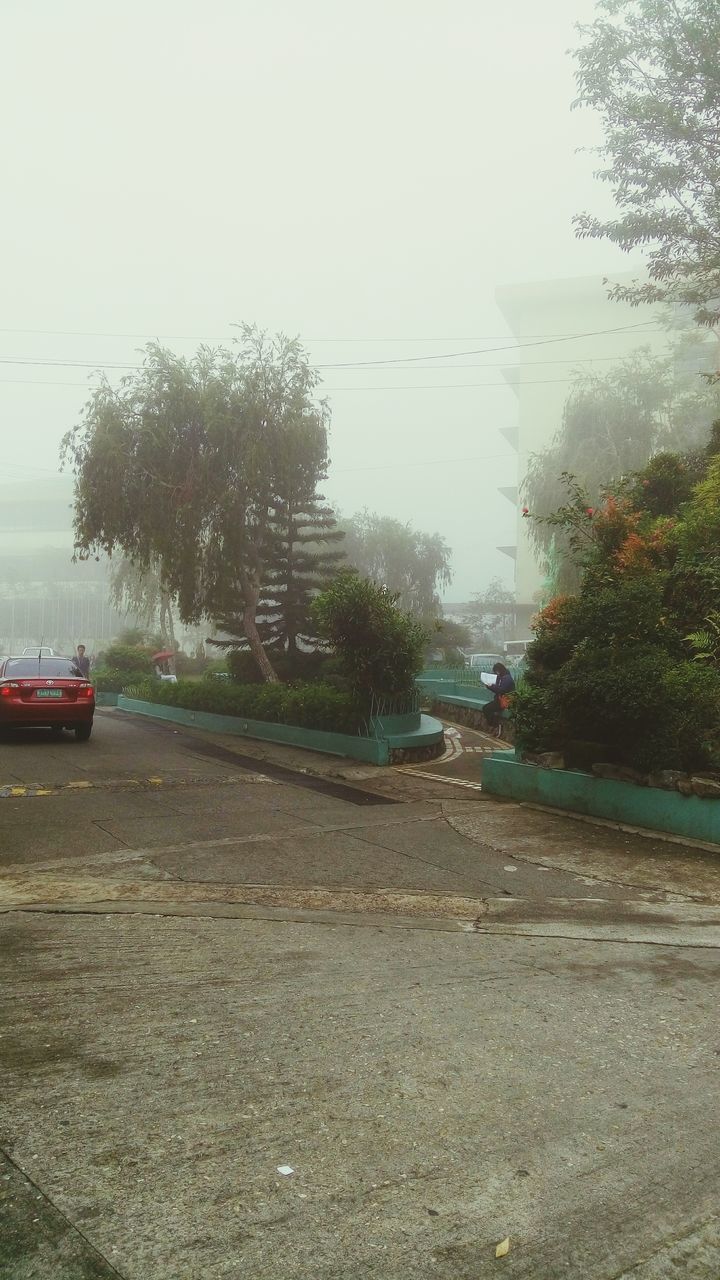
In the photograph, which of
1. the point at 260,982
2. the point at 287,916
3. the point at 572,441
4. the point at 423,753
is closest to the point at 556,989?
the point at 260,982

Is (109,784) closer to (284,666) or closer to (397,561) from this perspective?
(284,666)

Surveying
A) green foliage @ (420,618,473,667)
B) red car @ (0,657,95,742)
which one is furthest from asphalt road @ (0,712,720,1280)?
green foliage @ (420,618,473,667)

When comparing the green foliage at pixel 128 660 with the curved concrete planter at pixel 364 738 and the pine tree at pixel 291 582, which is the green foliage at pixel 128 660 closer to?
the pine tree at pixel 291 582

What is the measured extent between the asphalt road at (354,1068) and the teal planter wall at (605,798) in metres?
0.93

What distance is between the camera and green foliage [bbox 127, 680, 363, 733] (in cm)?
1596

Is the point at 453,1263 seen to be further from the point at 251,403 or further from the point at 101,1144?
the point at 251,403

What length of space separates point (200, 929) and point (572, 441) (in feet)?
106

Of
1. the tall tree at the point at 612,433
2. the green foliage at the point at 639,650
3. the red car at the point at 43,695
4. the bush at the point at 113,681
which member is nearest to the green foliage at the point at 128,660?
the bush at the point at 113,681

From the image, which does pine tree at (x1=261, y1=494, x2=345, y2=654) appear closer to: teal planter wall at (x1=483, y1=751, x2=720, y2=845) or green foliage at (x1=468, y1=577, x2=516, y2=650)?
teal planter wall at (x1=483, y1=751, x2=720, y2=845)

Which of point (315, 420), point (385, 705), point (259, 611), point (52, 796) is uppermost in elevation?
point (315, 420)

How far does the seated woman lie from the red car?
8092 mm

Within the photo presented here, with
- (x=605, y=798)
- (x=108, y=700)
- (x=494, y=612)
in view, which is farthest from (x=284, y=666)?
(x=494, y=612)

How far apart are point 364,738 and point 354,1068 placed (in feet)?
37.6

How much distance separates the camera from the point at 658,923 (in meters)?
6.21
